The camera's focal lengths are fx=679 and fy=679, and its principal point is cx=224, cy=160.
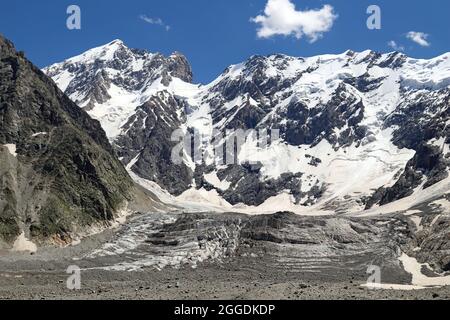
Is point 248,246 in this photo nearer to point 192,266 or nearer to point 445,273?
point 192,266

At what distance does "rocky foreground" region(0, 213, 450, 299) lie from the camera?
119 m

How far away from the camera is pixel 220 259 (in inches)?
6481

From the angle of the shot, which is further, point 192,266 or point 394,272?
point 192,266

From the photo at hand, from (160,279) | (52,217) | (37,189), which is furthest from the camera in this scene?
(37,189)

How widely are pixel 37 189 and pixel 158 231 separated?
38270mm

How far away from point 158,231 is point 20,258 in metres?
47.6

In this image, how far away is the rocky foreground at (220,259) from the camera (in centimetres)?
11881

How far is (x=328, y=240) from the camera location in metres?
178
